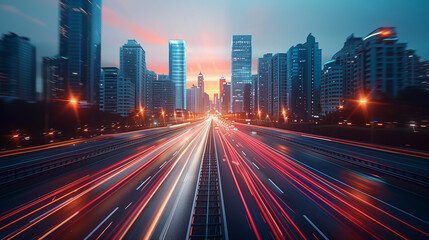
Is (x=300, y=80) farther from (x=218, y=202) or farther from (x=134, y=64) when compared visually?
(x=134, y=64)

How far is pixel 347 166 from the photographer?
18609 millimetres

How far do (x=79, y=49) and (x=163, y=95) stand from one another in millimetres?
84670

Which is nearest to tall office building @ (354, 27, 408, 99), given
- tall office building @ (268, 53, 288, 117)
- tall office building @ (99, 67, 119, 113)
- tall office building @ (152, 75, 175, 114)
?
tall office building @ (268, 53, 288, 117)

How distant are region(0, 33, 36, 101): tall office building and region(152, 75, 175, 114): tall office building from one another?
10156cm

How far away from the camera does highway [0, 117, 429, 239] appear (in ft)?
27.3

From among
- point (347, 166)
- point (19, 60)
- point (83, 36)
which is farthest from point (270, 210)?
point (83, 36)

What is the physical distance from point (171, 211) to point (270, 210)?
550 centimetres

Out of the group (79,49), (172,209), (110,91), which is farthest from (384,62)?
(79,49)

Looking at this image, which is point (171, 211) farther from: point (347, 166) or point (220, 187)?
point (347, 166)

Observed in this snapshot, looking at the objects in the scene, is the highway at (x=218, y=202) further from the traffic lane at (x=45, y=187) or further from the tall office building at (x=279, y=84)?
the tall office building at (x=279, y=84)

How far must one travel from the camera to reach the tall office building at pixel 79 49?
11631cm

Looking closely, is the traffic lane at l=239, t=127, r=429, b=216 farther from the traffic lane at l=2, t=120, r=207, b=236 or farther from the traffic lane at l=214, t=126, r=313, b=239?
the traffic lane at l=2, t=120, r=207, b=236

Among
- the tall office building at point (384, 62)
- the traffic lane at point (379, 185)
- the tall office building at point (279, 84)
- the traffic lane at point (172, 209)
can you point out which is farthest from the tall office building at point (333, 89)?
the traffic lane at point (172, 209)

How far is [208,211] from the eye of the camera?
1005cm
